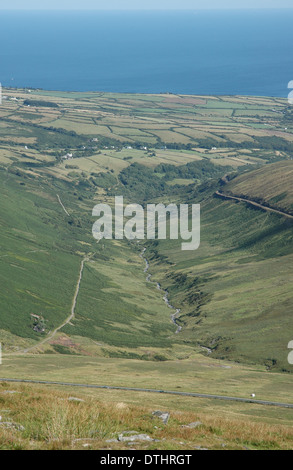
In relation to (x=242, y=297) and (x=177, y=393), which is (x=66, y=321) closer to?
(x=242, y=297)

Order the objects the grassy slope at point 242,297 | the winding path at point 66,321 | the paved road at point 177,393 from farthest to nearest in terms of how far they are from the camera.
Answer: the grassy slope at point 242,297
the winding path at point 66,321
the paved road at point 177,393

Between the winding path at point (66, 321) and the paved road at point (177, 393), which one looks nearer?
the paved road at point (177, 393)

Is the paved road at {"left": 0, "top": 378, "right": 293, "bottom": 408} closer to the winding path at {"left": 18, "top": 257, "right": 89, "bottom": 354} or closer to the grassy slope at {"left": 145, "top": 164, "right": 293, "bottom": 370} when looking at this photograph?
the grassy slope at {"left": 145, "top": 164, "right": 293, "bottom": 370}

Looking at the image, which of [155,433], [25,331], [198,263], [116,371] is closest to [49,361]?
[116,371]

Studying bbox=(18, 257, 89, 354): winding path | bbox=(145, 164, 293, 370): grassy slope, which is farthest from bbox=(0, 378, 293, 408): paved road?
bbox=(18, 257, 89, 354): winding path

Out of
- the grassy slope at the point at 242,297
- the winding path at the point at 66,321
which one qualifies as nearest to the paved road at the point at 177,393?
the grassy slope at the point at 242,297

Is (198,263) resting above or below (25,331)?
above

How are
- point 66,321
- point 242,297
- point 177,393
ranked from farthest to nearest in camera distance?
point 242,297 → point 66,321 → point 177,393

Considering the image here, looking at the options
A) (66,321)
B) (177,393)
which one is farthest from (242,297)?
(177,393)

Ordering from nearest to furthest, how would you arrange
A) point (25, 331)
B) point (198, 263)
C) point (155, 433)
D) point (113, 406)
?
point (155, 433), point (113, 406), point (25, 331), point (198, 263)

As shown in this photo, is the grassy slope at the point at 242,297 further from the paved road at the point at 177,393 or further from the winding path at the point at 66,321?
the paved road at the point at 177,393

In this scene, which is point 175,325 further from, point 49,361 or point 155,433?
point 155,433
